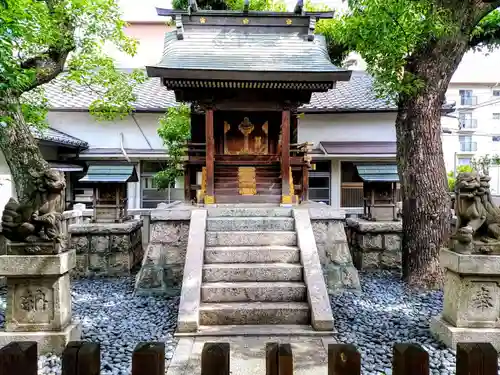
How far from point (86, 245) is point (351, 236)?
6.24m

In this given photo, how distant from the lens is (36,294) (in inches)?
155

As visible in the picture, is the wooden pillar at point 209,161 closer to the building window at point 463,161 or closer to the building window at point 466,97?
the building window at point 463,161

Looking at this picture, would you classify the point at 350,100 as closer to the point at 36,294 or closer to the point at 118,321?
the point at 118,321

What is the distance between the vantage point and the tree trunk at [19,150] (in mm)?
6340

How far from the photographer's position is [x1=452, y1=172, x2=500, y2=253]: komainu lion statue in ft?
13.0

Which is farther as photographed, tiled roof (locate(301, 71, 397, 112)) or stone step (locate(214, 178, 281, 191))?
tiled roof (locate(301, 71, 397, 112))

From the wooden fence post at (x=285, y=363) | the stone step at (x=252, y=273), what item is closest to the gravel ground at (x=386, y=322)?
the stone step at (x=252, y=273)

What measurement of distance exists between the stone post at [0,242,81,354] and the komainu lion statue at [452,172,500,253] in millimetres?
4400

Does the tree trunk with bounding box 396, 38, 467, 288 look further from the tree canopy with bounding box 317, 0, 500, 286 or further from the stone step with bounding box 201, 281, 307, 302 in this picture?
the stone step with bounding box 201, 281, 307, 302

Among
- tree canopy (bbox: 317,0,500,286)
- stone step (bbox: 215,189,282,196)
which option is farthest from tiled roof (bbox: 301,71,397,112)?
tree canopy (bbox: 317,0,500,286)

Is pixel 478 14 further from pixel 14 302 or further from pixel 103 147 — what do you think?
pixel 103 147

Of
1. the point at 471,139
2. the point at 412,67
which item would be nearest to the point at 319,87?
the point at 412,67

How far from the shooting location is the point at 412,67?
647cm

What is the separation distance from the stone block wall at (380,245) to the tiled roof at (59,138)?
9361mm
